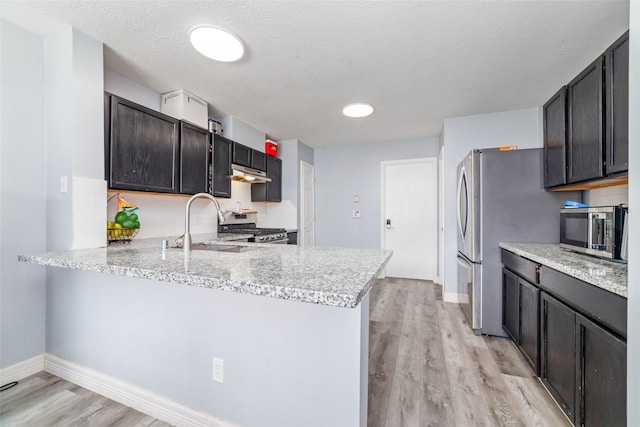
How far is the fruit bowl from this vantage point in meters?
2.12

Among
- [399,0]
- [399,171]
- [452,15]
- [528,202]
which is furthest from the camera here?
[399,171]

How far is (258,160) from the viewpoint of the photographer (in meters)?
3.77

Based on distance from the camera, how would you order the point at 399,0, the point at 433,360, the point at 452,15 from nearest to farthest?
the point at 399,0, the point at 452,15, the point at 433,360

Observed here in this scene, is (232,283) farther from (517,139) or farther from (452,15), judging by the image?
(517,139)

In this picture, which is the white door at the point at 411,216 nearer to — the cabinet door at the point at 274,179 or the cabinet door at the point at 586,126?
the cabinet door at the point at 274,179

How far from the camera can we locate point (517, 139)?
3201 mm

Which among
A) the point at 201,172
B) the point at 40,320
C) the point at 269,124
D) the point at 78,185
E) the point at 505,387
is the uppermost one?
the point at 269,124

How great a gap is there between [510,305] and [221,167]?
10.3 feet

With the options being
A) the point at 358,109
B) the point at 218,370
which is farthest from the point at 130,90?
the point at 218,370

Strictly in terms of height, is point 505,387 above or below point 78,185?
below

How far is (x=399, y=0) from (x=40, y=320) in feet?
10.4

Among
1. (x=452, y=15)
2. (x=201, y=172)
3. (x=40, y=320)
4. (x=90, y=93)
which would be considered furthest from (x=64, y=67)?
(x=452, y=15)

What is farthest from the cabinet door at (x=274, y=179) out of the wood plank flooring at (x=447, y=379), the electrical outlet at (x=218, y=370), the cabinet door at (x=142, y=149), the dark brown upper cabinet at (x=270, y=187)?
the electrical outlet at (x=218, y=370)

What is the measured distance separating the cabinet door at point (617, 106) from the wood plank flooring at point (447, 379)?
4.63ft
